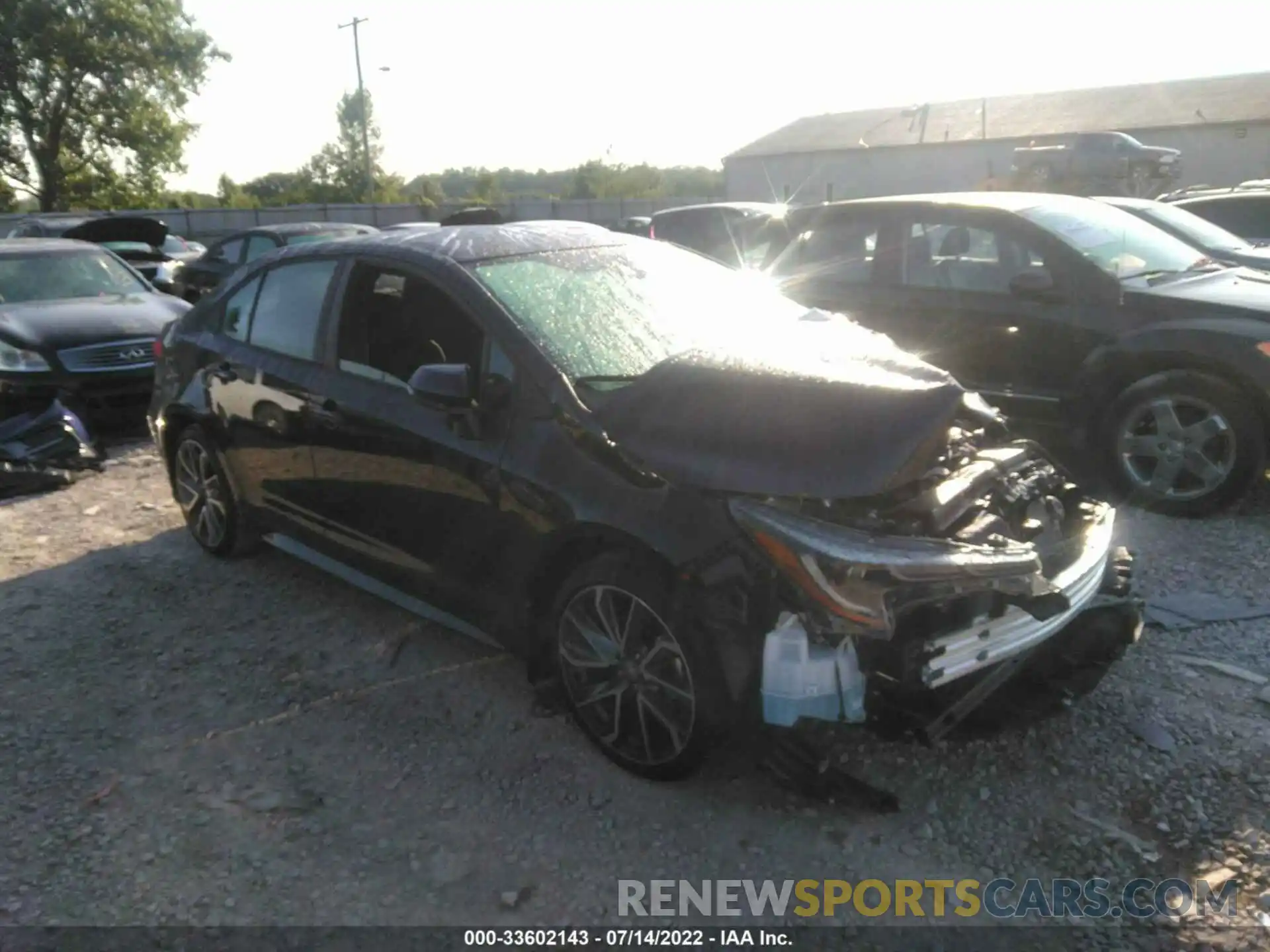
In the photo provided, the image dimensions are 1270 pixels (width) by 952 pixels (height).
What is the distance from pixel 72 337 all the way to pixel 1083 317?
725 centimetres

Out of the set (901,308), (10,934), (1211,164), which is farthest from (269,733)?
(1211,164)

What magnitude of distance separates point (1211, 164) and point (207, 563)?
133ft

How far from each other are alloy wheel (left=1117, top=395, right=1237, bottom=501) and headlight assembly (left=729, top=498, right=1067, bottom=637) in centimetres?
318

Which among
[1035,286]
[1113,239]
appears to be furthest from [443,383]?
[1113,239]

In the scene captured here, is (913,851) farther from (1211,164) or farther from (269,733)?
(1211,164)

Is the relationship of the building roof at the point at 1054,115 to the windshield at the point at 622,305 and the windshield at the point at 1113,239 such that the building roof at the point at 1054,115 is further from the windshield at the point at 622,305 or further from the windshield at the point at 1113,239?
the windshield at the point at 622,305

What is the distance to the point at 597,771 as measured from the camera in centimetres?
343

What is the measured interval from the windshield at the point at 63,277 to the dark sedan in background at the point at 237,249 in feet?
5.63

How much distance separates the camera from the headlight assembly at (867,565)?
9.17 feet

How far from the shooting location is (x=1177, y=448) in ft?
18.3

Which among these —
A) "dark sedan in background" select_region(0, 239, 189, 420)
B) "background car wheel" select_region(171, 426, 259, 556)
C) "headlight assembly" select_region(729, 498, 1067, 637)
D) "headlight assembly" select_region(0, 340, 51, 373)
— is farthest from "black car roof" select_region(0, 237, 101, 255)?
"headlight assembly" select_region(729, 498, 1067, 637)

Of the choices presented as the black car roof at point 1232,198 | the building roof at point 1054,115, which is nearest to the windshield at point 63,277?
the black car roof at point 1232,198

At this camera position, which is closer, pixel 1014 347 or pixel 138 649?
pixel 138 649

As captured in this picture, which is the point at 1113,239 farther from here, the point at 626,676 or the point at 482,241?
the point at 626,676
